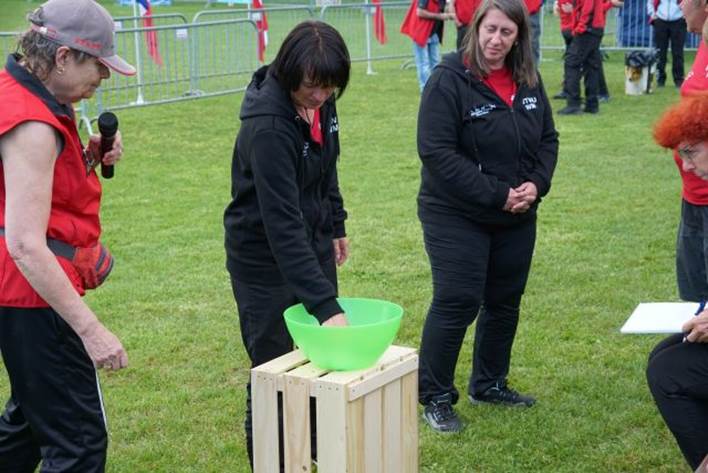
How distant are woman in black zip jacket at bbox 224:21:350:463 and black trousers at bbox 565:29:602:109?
31.5ft

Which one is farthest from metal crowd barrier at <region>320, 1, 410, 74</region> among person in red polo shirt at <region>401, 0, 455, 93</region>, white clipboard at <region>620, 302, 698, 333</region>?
white clipboard at <region>620, 302, 698, 333</region>

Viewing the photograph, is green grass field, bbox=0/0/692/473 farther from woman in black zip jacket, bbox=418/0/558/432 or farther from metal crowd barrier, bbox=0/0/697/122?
metal crowd barrier, bbox=0/0/697/122

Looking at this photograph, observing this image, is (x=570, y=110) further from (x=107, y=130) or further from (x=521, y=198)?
(x=107, y=130)

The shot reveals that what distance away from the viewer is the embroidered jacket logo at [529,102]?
4504mm

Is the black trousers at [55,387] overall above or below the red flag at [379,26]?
below

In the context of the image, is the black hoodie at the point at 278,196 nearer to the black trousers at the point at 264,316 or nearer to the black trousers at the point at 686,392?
the black trousers at the point at 264,316

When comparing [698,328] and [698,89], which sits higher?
[698,89]

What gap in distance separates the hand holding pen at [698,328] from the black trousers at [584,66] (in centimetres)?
954

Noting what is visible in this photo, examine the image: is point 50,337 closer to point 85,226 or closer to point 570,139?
point 85,226

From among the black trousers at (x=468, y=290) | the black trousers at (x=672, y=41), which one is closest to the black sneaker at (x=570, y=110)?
the black trousers at (x=672, y=41)

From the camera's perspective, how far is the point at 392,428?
348cm

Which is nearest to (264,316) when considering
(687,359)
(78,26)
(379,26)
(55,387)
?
(55,387)

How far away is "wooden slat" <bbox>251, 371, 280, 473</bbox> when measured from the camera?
134 inches

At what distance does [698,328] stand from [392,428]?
1.11m
